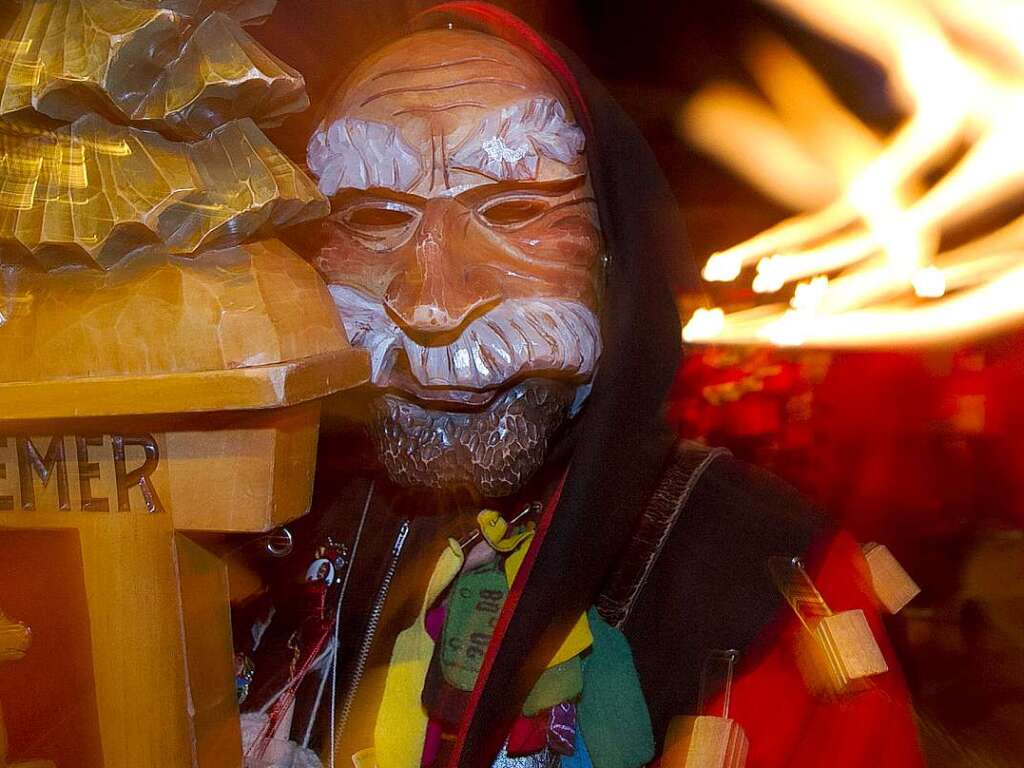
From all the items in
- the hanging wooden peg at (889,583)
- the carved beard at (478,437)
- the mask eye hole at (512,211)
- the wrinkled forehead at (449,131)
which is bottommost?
the hanging wooden peg at (889,583)

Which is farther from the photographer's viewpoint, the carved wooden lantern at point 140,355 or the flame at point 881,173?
the flame at point 881,173

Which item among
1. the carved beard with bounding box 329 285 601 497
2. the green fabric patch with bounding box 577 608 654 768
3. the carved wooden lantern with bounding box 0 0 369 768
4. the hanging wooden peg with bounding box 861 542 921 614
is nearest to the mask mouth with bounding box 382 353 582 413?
the carved beard with bounding box 329 285 601 497

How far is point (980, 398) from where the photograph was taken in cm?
137

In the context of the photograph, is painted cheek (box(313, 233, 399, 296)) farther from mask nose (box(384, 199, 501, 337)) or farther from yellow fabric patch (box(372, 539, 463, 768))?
yellow fabric patch (box(372, 539, 463, 768))

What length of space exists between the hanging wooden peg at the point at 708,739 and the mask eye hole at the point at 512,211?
46cm

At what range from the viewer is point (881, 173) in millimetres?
1171

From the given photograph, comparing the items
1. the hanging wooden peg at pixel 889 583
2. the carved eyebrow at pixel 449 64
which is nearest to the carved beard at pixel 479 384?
the carved eyebrow at pixel 449 64

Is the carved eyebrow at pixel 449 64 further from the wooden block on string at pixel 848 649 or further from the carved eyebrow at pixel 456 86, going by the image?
the wooden block on string at pixel 848 649

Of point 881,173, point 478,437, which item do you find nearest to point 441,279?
point 478,437

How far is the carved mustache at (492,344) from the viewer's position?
0.73m

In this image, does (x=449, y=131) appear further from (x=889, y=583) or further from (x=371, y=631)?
(x=889, y=583)

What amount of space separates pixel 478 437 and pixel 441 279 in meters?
0.15

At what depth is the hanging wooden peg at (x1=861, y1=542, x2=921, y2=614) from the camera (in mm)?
795

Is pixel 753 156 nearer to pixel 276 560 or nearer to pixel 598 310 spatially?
pixel 598 310
